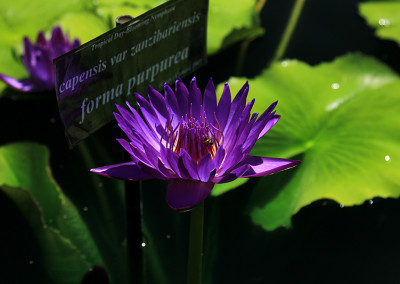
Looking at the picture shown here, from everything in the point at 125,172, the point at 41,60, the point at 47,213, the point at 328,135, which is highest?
the point at 125,172

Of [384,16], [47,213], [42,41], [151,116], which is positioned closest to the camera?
[151,116]

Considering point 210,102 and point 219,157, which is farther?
point 210,102

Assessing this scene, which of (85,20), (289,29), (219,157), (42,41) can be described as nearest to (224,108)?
(219,157)

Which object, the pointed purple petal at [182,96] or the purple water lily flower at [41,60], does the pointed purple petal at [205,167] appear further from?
the purple water lily flower at [41,60]

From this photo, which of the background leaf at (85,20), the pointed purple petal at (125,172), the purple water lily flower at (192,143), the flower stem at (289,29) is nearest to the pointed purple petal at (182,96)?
the purple water lily flower at (192,143)

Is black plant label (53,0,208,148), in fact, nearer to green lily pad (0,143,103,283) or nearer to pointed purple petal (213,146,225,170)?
pointed purple petal (213,146,225,170)

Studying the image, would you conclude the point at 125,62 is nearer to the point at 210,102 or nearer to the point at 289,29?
the point at 210,102

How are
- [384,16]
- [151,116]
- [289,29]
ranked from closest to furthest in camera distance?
1. [151,116]
2. [384,16]
3. [289,29]
